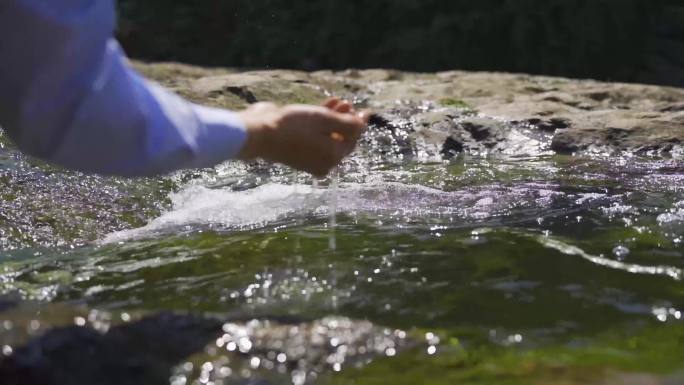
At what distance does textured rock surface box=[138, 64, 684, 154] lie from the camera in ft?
15.9

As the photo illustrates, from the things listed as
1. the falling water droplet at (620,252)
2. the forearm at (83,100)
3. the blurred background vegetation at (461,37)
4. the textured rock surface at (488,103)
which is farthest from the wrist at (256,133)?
the blurred background vegetation at (461,37)

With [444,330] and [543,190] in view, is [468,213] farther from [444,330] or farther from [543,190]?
[444,330]

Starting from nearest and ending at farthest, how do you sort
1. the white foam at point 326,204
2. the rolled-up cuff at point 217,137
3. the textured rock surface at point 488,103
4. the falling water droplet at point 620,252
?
1. the rolled-up cuff at point 217,137
2. the falling water droplet at point 620,252
3. the white foam at point 326,204
4. the textured rock surface at point 488,103

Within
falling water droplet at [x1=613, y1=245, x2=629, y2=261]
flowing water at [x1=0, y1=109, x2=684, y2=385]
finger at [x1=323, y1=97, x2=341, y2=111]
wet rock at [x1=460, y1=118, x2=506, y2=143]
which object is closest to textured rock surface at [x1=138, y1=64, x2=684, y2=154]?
wet rock at [x1=460, y1=118, x2=506, y2=143]

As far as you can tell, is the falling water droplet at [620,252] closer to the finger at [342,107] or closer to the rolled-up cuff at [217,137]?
the finger at [342,107]

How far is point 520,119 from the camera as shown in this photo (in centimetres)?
517

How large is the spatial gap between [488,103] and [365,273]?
3.67 metres

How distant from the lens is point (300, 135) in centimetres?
158

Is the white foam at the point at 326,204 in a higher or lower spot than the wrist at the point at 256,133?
lower

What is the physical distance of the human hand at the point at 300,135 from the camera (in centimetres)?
155

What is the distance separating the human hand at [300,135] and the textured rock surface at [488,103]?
3203 mm

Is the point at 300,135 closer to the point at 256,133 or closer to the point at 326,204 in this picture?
the point at 256,133

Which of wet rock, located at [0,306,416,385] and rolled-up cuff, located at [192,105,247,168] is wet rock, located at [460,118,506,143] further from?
rolled-up cuff, located at [192,105,247,168]

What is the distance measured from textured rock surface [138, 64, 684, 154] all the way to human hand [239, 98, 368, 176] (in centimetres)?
320
